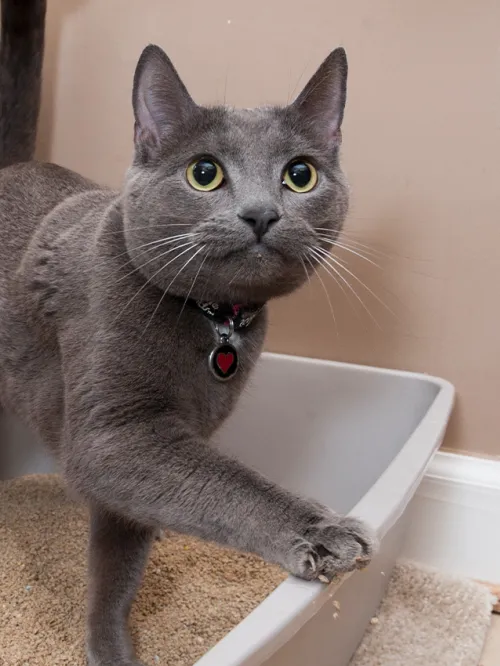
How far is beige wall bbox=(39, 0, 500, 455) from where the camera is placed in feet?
3.95

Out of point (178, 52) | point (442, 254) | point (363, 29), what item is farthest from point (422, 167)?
point (178, 52)

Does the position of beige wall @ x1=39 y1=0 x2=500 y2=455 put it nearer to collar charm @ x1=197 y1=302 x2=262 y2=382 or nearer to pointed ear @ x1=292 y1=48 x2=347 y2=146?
pointed ear @ x1=292 y1=48 x2=347 y2=146

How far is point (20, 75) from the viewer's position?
1.27 m

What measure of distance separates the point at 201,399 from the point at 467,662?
0.59m

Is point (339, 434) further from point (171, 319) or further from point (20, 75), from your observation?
point (20, 75)

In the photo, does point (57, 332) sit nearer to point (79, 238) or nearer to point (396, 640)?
point (79, 238)

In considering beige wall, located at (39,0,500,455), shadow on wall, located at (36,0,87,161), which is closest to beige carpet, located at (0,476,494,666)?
beige wall, located at (39,0,500,455)

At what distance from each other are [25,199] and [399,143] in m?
0.68

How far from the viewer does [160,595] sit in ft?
3.56

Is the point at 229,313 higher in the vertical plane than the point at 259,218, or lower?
lower

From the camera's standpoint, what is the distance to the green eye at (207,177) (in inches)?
30.1

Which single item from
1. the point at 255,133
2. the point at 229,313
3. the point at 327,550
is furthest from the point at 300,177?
the point at 327,550

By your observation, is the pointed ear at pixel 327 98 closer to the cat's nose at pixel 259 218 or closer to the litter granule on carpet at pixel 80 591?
the cat's nose at pixel 259 218

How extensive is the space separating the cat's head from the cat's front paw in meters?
0.28
